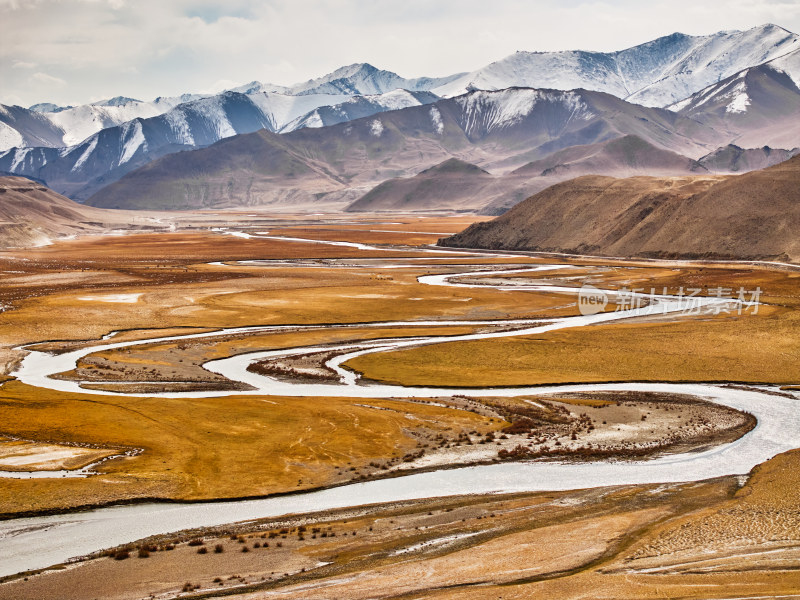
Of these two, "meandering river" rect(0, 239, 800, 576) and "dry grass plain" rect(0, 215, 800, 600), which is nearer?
"dry grass plain" rect(0, 215, 800, 600)

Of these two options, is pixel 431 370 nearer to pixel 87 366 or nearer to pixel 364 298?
pixel 87 366

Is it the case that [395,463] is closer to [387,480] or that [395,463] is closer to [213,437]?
[387,480]

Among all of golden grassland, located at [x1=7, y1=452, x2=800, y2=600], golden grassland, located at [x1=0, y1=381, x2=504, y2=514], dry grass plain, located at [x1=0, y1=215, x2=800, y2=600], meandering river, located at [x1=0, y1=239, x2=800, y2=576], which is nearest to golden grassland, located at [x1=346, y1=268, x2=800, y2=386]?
dry grass plain, located at [x1=0, y1=215, x2=800, y2=600]

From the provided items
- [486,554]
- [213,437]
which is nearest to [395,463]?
[213,437]

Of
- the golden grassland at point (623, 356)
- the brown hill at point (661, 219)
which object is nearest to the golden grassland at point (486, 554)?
the golden grassland at point (623, 356)

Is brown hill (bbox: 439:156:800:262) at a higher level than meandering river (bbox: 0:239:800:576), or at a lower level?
higher

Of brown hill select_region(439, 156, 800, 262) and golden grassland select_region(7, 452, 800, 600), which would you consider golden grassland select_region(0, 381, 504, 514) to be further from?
brown hill select_region(439, 156, 800, 262)

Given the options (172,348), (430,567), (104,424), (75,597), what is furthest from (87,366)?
(430,567)
